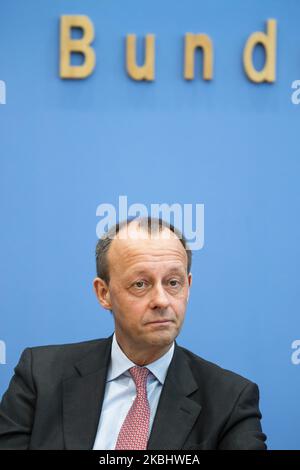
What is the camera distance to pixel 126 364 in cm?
186

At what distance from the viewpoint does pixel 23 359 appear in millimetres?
1943

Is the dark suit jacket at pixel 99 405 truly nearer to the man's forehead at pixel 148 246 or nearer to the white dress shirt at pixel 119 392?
the white dress shirt at pixel 119 392

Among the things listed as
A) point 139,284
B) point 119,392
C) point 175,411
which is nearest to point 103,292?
point 139,284

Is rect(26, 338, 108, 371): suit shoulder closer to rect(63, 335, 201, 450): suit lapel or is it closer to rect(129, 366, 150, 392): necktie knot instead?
rect(63, 335, 201, 450): suit lapel

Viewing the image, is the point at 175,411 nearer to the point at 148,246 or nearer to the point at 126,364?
the point at 126,364

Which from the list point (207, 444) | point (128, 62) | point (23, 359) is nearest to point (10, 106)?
point (128, 62)

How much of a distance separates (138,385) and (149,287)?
27cm

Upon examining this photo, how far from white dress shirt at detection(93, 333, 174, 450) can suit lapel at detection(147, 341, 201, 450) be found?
0.10 feet

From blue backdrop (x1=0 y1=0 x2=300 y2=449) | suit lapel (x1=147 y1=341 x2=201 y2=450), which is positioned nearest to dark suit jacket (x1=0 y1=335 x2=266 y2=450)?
suit lapel (x1=147 y1=341 x2=201 y2=450)

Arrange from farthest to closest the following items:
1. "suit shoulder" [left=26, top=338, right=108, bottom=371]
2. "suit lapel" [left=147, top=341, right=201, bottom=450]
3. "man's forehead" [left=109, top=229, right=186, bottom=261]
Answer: "suit shoulder" [left=26, top=338, right=108, bottom=371]
"man's forehead" [left=109, top=229, right=186, bottom=261]
"suit lapel" [left=147, top=341, right=201, bottom=450]

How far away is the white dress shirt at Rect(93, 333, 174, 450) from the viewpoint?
1770mm

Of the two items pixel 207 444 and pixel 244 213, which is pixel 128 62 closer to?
pixel 244 213

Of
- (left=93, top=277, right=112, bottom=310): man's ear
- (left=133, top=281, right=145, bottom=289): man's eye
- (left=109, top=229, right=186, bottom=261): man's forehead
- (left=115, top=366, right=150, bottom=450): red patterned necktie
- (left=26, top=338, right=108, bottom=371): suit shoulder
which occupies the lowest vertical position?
(left=115, top=366, right=150, bottom=450): red patterned necktie

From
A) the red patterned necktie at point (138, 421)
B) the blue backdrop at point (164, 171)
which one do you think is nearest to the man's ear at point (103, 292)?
the red patterned necktie at point (138, 421)
